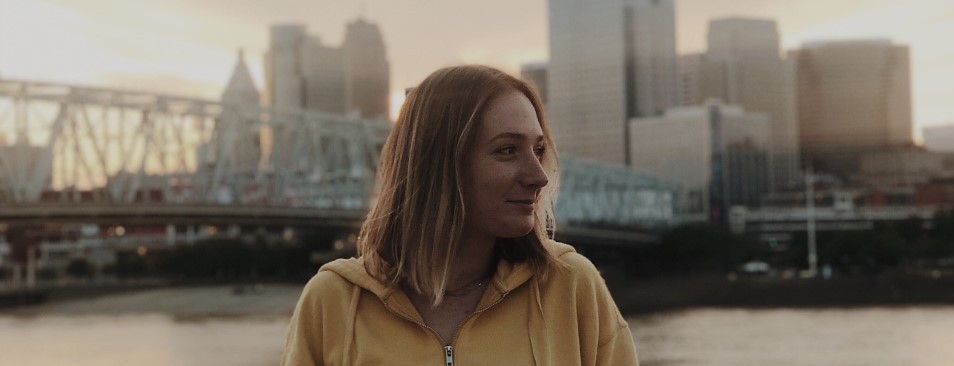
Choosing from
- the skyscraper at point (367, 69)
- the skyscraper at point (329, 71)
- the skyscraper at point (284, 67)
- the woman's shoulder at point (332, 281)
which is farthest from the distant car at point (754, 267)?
the woman's shoulder at point (332, 281)

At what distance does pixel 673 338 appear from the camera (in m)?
35.6

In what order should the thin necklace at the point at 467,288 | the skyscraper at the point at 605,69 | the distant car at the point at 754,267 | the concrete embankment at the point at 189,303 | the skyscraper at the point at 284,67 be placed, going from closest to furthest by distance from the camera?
1. the thin necklace at the point at 467,288
2. the concrete embankment at the point at 189,303
3. the distant car at the point at 754,267
4. the skyscraper at the point at 284,67
5. the skyscraper at the point at 605,69

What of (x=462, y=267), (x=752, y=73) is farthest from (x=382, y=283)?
(x=752, y=73)

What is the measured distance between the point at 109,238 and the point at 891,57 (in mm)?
79751

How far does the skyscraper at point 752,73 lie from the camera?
122m

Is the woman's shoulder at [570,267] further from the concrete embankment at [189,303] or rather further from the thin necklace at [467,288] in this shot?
the concrete embankment at [189,303]

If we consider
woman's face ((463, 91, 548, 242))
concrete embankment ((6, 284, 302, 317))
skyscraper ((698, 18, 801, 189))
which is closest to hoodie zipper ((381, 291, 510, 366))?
woman's face ((463, 91, 548, 242))

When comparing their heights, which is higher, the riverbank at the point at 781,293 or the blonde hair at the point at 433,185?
the blonde hair at the point at 433,185

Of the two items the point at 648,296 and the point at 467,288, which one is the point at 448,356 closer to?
the point at 467,288

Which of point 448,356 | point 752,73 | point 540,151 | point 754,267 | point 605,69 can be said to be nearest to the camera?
point 448,356

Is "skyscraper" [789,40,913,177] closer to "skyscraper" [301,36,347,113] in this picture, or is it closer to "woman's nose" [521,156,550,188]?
"skyscraper" [301,36,347,113]

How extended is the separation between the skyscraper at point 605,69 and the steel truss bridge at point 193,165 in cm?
5758

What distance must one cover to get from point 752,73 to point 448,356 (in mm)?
129429

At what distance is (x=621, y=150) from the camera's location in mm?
123062
